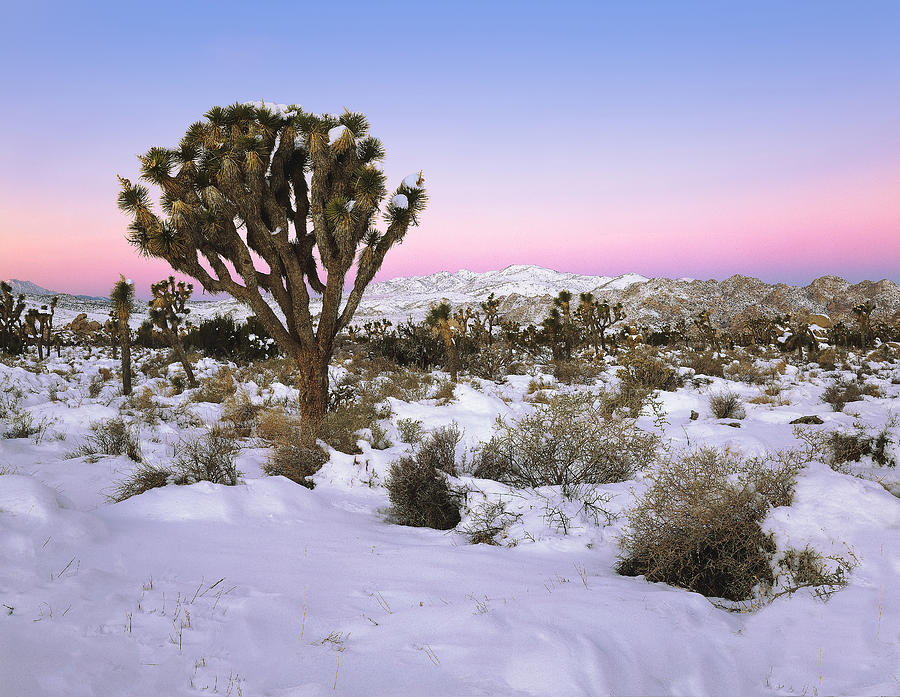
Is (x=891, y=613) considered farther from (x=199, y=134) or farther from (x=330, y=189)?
(x=199, y=134)

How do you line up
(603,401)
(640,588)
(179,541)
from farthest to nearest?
1. (603,401)
2. (179,541)
3. (640,588)

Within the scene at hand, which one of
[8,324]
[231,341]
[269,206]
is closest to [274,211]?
A: [269,206]

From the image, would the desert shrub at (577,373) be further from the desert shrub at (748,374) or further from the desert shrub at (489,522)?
the desert shrub at (489,522)

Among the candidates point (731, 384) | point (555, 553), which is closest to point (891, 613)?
point (555, 553)

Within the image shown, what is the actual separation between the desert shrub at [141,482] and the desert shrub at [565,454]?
12.5 feet

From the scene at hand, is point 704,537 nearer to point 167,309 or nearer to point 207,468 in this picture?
point 207,468

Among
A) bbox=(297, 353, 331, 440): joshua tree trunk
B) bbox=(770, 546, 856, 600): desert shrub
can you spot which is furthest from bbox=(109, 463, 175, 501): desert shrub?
bbox=(770, 546, 856, 600): desert shrub

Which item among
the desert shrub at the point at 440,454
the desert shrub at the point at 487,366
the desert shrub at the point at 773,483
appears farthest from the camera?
the desert shrub at the point at 487,366

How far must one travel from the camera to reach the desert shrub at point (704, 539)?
148 inches

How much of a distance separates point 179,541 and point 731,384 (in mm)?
14340

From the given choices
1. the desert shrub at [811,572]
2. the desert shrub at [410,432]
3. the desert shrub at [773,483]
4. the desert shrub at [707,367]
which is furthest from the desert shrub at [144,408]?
the desert shrub at [707,367]

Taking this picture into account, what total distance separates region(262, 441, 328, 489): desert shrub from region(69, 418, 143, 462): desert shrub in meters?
1.95

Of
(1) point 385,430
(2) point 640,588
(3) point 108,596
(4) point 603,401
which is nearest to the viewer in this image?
(3) point 108,596

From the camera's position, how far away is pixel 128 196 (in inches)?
403
